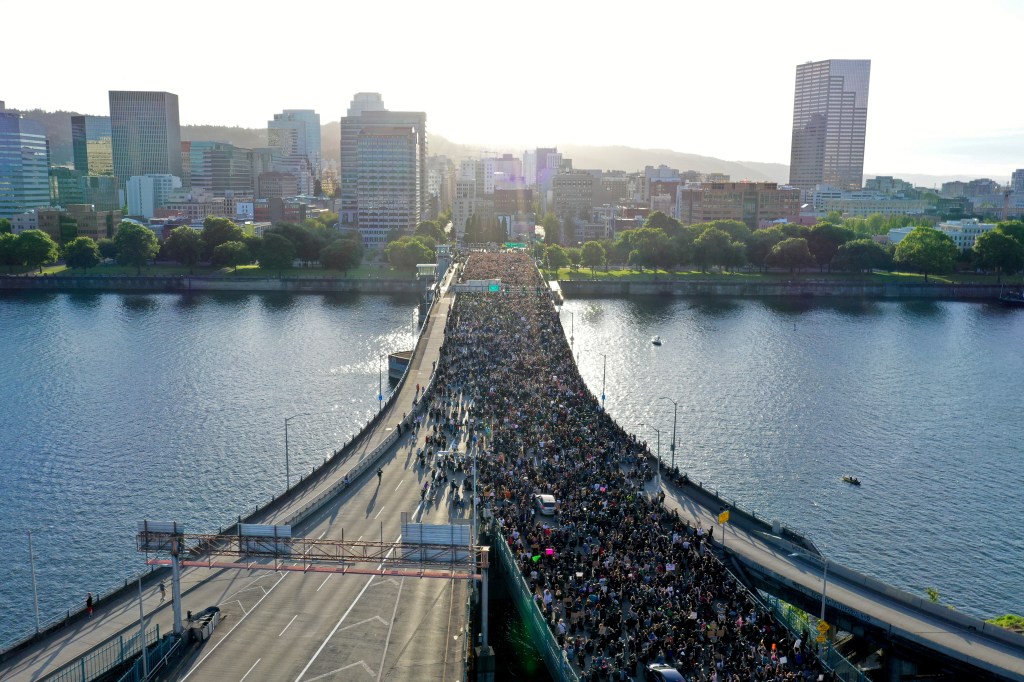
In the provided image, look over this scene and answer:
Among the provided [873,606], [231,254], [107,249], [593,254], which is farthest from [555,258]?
[873,606]

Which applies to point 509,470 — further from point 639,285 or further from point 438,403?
point 639,285

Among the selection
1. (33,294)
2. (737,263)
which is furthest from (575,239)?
(33,294)

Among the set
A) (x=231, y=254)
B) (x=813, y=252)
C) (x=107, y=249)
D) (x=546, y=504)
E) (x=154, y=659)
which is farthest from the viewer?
(x=813, y=252)

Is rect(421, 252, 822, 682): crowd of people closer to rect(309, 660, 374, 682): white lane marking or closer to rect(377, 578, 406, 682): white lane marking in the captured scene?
rect(377, 578, 406, 682): white lane marking

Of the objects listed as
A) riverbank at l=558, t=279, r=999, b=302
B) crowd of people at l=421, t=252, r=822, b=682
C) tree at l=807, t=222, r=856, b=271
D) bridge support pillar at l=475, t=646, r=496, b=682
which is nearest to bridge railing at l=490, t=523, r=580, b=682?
crowd of people at l=421, t=252, r=822, b=682

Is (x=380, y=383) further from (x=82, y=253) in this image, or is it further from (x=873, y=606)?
(x=82, y=253)

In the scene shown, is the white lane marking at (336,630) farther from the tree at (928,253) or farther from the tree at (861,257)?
the tree at (928,253)

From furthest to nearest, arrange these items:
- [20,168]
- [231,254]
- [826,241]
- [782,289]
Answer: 1. [20,168]
2. [826,241]
3. [231,254]
4. [782,289]

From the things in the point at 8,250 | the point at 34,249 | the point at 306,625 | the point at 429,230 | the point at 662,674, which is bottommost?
the point at 306,625
